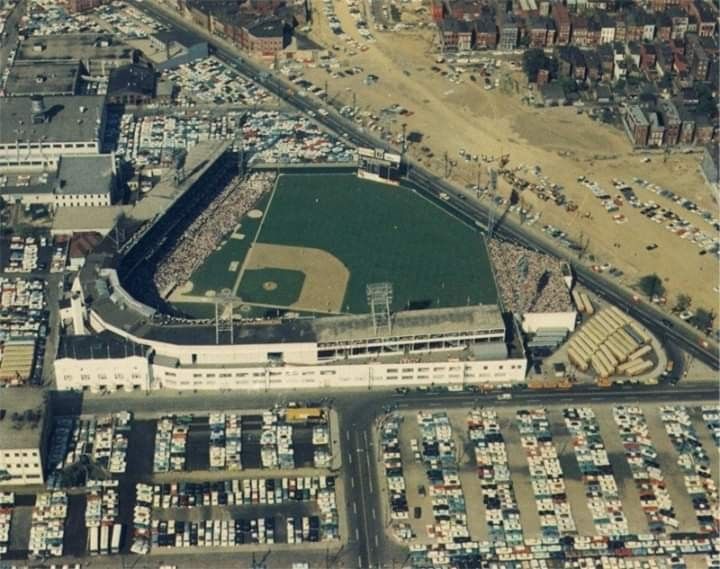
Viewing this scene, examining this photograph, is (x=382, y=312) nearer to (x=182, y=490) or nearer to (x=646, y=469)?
(x=182, y=490)

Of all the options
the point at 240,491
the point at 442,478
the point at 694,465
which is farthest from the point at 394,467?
the point at 694,465

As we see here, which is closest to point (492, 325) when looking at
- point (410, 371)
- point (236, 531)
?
point (410, 371)

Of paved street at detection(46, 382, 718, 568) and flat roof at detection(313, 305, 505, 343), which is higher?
flat roof at detection(313, 305, 505, 343)

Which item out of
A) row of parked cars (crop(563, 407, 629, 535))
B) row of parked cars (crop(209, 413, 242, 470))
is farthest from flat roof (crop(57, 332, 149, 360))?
row of parked cars (crop(563, 407, 629, 535))

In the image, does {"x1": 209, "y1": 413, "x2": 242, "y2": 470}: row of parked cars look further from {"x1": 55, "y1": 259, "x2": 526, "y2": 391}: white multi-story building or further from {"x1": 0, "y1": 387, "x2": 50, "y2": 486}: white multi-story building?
{"x1": 0, "y1": 387, "x2": 50, "y2": 486}: white multi-story building

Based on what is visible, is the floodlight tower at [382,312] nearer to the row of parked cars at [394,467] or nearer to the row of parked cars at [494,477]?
the row of parked cars at [394,467]

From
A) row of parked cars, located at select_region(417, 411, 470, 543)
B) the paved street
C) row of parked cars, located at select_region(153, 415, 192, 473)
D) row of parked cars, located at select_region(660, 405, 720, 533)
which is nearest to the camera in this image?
row of parked cars, located at select_region(417, 411, 470, 543)
